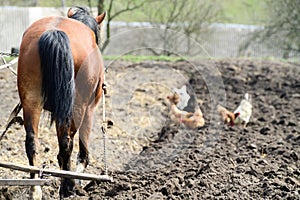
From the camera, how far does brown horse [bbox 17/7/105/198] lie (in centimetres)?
521

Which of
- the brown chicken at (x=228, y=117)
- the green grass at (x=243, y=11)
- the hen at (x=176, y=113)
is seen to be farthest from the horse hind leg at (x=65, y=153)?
the green grass at (x=243, y=11)

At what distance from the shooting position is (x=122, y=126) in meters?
10.2

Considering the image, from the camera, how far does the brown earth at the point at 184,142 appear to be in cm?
611

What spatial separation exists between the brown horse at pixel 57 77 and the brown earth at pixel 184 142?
2.29 feet

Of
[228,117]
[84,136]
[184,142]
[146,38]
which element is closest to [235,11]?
[146,38]

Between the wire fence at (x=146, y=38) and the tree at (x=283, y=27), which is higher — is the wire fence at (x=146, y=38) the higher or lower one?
the lower one

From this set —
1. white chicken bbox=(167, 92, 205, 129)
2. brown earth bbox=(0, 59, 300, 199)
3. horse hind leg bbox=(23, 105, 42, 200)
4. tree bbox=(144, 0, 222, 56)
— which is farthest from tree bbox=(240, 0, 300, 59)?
horse hind leg bbox=(23, 105, 42, 200)

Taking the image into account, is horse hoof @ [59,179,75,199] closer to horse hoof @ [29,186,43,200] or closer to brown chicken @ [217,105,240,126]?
horse hoof @ [29,186,43,200]

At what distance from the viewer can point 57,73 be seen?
17.0 feet

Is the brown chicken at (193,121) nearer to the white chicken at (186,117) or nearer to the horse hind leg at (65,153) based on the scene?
the white chicken at (186,117)


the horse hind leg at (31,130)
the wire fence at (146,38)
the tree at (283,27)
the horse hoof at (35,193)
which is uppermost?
the horse hind leg at (31,130)

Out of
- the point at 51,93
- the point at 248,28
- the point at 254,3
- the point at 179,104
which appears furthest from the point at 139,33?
the point at 51,93

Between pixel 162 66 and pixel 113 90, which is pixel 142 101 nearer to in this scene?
pixel 113 90

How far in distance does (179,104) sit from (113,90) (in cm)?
255
